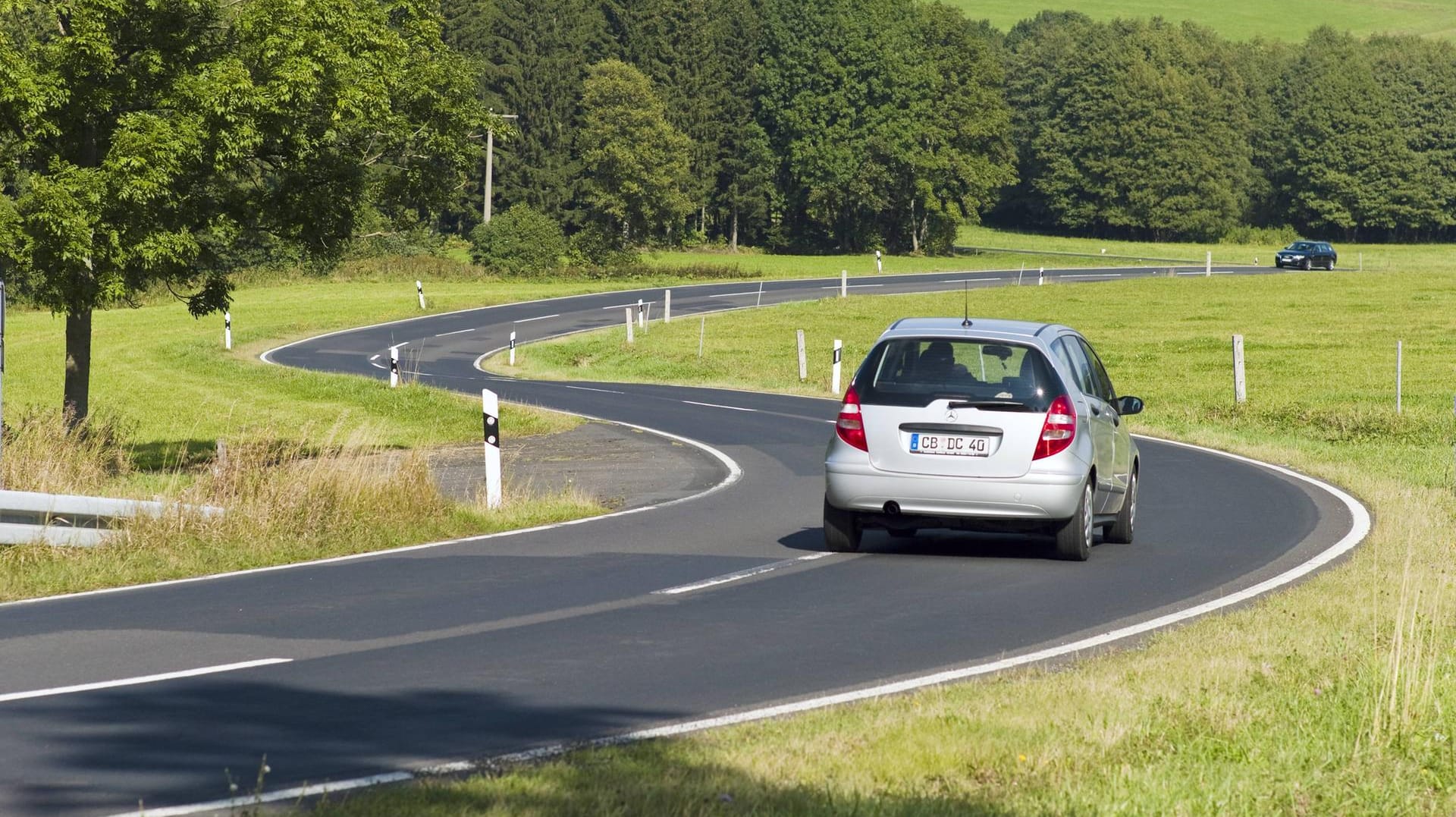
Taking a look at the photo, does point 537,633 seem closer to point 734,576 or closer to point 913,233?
point 734,576

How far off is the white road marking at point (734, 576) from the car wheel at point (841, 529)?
127 mm

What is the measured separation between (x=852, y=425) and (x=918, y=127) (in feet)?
308

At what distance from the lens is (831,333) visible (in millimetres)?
51375

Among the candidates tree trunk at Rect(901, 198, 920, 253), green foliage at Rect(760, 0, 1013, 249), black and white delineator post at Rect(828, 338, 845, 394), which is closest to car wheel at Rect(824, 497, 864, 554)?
black and white delineator post at Rect(828, 338, 845, 394)

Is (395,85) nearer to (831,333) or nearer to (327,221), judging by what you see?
(327,221)

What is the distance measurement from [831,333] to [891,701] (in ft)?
145

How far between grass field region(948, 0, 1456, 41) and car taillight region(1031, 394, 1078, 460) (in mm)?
175432

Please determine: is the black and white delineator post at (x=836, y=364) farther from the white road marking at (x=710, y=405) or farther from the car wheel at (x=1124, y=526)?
the car wheel at (x=1124, y=526)

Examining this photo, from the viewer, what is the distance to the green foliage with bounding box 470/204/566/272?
8231 cm

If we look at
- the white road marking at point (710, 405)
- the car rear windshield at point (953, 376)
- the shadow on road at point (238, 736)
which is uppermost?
the car rear windshield at point (953, 376)

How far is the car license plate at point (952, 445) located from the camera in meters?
12.3

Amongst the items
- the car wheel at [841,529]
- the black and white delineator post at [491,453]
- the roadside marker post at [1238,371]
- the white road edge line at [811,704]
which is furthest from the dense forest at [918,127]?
the white road edge line at [811,704]

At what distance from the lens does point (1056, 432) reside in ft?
40.4

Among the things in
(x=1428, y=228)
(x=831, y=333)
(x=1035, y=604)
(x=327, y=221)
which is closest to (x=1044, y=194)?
(x=1428, y=228)
